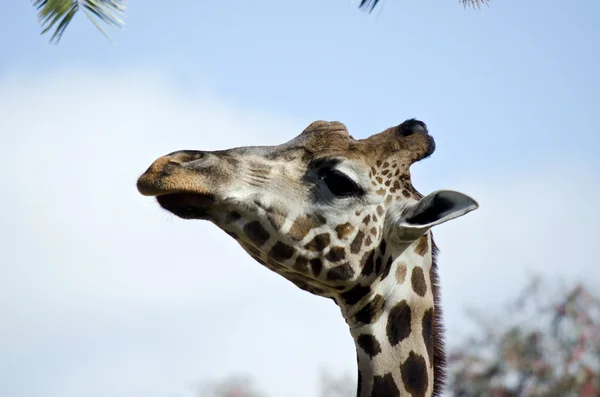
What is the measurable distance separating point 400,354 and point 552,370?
8.31m

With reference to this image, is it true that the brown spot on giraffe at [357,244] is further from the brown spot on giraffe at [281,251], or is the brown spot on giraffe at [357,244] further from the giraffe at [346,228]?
the brown spot on giraffe at [281,251]

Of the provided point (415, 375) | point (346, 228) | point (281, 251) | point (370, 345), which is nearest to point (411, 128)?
point (346, 228)

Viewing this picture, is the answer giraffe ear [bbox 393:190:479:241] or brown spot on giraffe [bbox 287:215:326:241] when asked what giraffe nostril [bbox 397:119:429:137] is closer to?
giraffe ear [bbox 393:190:479:241]

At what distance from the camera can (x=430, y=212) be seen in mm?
6078

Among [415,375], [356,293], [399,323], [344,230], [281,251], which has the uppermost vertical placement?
[344,230]

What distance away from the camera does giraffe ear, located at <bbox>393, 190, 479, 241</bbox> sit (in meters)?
5.83

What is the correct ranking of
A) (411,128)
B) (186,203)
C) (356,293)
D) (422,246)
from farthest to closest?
(411,128) → (422,246) → (356,293) → (186,203)

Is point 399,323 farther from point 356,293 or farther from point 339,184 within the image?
point 339,184

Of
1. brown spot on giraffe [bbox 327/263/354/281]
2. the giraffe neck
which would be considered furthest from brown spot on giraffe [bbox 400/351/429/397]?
brown spot on giraffe [bbox 327/263/354/281]

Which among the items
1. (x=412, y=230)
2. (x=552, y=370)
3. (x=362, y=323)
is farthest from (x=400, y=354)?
(x=552, y=370)

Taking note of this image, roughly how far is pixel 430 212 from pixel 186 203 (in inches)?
50.9

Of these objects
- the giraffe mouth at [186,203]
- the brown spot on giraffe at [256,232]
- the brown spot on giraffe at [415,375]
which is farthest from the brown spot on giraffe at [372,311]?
the giraffe mouth at [186,203]

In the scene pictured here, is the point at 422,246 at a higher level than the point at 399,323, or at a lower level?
higher

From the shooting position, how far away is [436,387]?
643 centimetres
